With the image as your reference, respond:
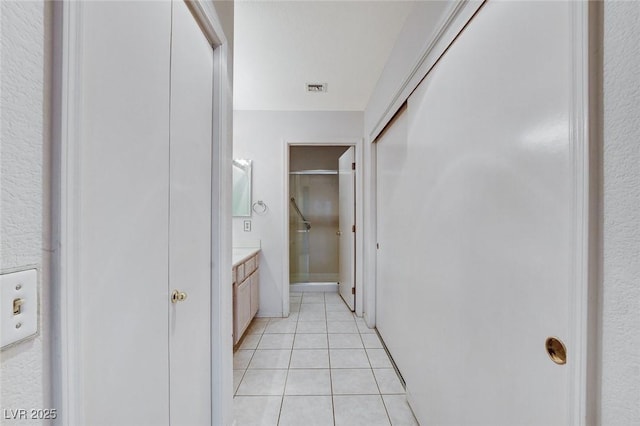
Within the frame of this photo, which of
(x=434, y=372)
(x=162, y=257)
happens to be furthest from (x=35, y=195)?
(x=434, y=372)

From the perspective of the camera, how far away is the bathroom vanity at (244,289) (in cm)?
218

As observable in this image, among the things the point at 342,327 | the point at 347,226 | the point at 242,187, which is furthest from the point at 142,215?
the point at 347,226

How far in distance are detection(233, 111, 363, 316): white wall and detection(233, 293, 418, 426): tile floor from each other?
1.62 ft

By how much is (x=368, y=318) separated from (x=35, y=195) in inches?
110

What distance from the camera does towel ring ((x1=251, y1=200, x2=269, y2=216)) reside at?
302 cm

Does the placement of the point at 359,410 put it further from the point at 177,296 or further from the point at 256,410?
the point at 177,296

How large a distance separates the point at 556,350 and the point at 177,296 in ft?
3.51

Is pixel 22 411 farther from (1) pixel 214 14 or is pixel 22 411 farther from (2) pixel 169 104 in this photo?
(1) pixel 214 14

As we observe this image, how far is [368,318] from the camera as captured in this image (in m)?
2.79

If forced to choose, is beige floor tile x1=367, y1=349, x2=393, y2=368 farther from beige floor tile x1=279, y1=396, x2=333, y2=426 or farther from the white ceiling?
the white ceiling

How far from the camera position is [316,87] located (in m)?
2.50

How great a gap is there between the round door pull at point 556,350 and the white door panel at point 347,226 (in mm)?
2534

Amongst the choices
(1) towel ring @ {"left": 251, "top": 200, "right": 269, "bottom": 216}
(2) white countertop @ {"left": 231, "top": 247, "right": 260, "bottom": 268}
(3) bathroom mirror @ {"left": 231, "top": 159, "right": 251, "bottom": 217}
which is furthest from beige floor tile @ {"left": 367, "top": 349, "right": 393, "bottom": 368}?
(3) bathroom mirror @ {"left": 231, "top": 159, "right": 251, "bottom": 217}

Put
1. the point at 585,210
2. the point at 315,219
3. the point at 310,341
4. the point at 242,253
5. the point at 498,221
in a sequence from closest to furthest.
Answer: the point at 585,210 < the point at 498,221 < the point at 310,341 < the point at 242,253 < the point at 315,219
